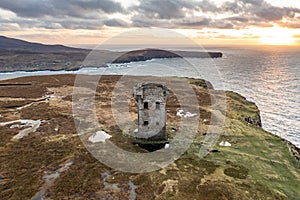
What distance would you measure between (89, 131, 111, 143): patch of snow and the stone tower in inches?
242

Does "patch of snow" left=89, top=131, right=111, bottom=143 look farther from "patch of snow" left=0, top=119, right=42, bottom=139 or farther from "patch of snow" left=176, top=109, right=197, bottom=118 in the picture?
"patch of snow" left=176, top=109, right=197, bottom=118

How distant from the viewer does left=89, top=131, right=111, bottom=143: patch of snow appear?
4866 centimetres

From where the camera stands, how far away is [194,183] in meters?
35.0

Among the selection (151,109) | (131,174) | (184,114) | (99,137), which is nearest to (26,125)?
(99,137)

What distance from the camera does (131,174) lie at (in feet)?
123

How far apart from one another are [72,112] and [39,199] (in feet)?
126

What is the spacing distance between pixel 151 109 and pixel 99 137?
11536 millimetres

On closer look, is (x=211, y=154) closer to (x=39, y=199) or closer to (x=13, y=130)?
(x=39, y=199)

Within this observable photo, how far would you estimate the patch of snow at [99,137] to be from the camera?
48.7 metres

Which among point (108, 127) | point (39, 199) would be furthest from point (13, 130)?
point (39, 199)

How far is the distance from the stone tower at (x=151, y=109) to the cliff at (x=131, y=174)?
367 cm

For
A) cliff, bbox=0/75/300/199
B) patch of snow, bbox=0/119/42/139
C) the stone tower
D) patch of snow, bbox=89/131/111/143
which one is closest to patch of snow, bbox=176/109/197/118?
cliff, bbox=0/75/300/199

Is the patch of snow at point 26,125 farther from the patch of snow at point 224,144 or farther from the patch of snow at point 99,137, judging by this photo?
the patch of snow at point 224,144

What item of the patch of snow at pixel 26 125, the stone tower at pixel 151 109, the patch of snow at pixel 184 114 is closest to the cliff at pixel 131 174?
the patch of snow at pixel 26 125
